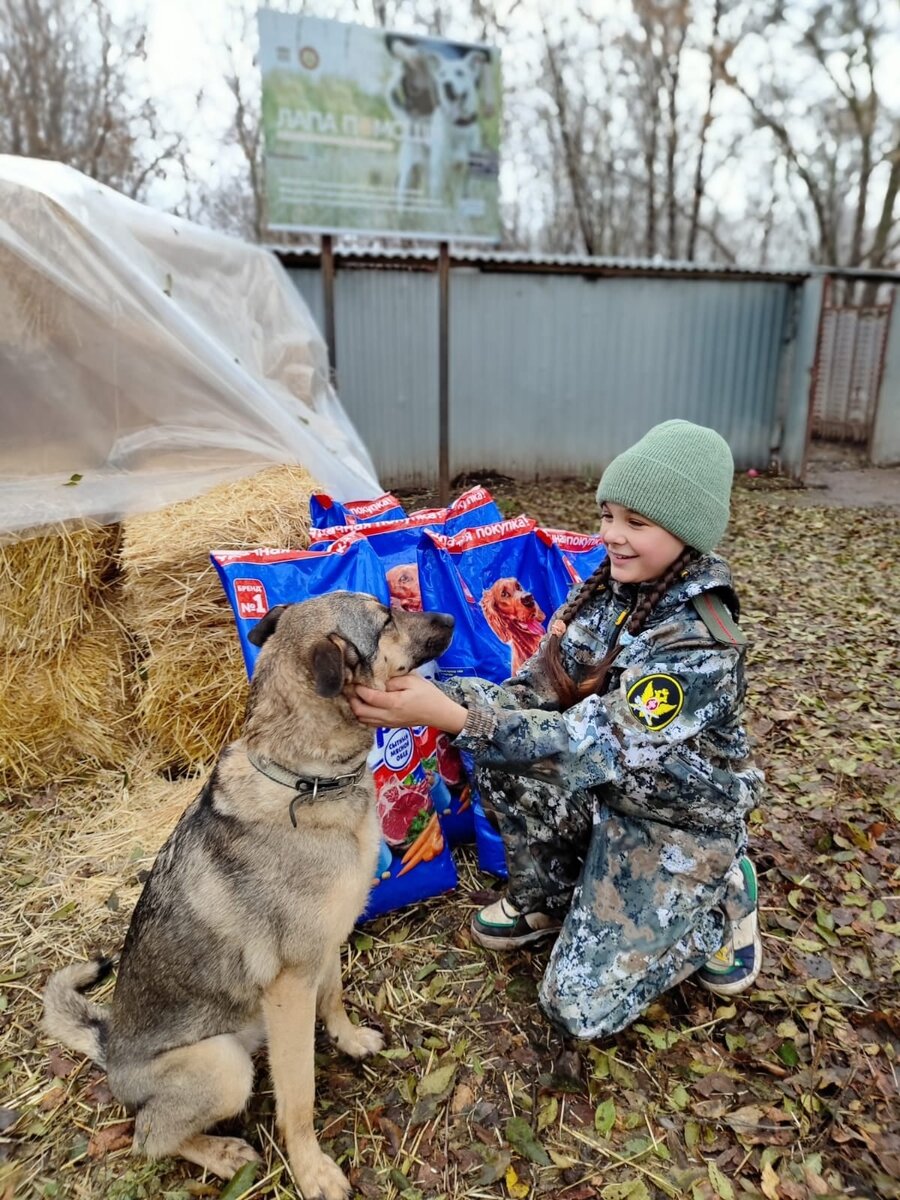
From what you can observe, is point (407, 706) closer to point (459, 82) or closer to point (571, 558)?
point (571, 558)

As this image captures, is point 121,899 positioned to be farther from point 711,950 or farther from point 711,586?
point 711,586

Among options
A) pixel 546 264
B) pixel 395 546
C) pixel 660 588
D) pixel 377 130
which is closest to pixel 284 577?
pixel 395 546

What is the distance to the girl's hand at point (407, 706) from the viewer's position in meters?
2.16

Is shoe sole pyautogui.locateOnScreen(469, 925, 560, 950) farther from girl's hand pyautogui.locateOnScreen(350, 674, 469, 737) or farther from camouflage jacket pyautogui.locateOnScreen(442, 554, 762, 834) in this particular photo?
girl's hand pyautogui.locateOnScreen(350, 674, 469, 737)

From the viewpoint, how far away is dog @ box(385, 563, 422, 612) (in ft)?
10.8

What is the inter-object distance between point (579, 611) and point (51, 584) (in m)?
3.02

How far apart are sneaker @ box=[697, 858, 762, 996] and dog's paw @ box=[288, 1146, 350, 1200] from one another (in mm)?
1479

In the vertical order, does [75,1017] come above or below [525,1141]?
above

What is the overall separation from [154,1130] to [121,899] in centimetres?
142

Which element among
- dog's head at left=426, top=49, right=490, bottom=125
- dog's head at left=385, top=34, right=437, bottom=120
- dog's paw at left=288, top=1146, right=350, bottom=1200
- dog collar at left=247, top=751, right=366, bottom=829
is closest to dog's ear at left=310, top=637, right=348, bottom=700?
dog collar at left=247, top=751, right=366, bottom=829

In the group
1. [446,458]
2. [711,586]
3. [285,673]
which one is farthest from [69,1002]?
[446,458]

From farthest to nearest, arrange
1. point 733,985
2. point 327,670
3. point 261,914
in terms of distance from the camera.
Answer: point 733,985 < point 261,914 < point 327,670

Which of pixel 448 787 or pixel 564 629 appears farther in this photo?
pixel 448 787

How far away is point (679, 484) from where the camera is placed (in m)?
2.31
